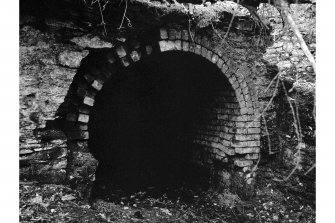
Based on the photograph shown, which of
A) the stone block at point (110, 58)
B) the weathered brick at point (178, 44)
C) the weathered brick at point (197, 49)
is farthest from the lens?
the weathered brick at point (197, 49)

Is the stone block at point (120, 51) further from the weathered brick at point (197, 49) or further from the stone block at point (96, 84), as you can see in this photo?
the weathered brick at point (197, 49)

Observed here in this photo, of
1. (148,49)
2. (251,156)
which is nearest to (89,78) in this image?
(148,49)

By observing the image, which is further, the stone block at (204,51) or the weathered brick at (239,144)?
the weathered brick at (239,144)

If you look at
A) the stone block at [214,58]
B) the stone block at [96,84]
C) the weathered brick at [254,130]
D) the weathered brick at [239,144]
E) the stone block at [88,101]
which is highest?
the stone block at [214,58]

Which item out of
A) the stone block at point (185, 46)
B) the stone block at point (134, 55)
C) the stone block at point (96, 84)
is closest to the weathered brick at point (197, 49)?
the stone block at point (185, 46)

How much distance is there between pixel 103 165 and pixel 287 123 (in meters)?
3.24

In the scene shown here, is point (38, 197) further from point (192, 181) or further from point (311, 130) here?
point (311, 130)

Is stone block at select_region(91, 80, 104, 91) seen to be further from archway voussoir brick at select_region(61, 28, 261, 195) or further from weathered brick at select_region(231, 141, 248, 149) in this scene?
weathered brick at select_region(231, 141, 248, 149)

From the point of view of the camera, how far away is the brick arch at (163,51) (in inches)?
124

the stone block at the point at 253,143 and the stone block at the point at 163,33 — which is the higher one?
the stone block at the point at 163,33

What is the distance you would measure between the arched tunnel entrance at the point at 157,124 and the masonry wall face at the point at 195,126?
50 mm

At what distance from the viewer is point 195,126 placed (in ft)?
15.8

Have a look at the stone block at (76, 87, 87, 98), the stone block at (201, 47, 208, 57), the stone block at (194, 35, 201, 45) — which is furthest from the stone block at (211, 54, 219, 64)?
the stone block at (76, 87, 87, 98)

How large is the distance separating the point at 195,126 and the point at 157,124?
1168mm
